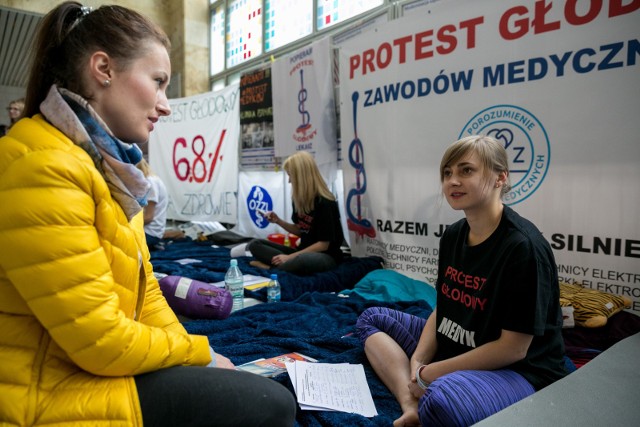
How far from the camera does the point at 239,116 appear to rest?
5.38 metres

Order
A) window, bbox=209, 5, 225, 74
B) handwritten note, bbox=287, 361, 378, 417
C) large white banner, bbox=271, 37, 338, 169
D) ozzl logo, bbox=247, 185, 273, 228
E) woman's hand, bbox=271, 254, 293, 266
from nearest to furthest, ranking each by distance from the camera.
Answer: handwritten note, bbox=287, 361, 378, 417 < woman's hand, bbox=271, 254, 293, 266 < large white banner, bbox=271, 37, 338, 169 < ozzl logo, bbox=247, 185, 273, 228 < window, bbox=209, 5, 225, 74

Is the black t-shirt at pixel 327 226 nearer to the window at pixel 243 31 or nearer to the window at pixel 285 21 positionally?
the window at pixel 285 21

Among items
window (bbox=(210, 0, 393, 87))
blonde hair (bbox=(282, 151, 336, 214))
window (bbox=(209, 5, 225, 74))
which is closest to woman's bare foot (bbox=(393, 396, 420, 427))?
blonde hair (bbox=(282, 151, 336, 214))

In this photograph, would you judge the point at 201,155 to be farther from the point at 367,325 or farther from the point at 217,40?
the point at 367,325

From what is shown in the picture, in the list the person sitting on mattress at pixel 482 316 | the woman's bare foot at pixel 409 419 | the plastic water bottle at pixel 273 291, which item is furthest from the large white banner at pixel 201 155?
the woman's bare foot at pixel 409 419

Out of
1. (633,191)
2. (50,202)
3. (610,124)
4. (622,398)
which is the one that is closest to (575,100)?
(610,124)

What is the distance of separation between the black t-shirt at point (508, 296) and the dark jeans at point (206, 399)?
767 millimetres

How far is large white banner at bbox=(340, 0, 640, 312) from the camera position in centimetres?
233

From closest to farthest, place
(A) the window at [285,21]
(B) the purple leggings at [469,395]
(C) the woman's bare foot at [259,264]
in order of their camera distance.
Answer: (B) the purple leggings at [469,395], (C) the woman's bare foot at [259,264], (A) the window at [285,21]

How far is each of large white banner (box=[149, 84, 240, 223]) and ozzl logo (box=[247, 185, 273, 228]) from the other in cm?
30

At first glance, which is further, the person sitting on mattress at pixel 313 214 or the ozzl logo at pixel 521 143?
the person sitting on mattress at pixel 313 214

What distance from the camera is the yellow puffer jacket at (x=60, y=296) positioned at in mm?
799

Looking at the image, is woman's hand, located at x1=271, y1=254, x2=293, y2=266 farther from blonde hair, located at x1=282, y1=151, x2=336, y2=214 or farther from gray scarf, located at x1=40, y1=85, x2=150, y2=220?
gray scarf, located at x1=40, y1=85, x2=150, y2=220

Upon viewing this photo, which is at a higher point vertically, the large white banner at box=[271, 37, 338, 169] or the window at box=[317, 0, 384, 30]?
the window at box=[317, 0, 384, 30]
